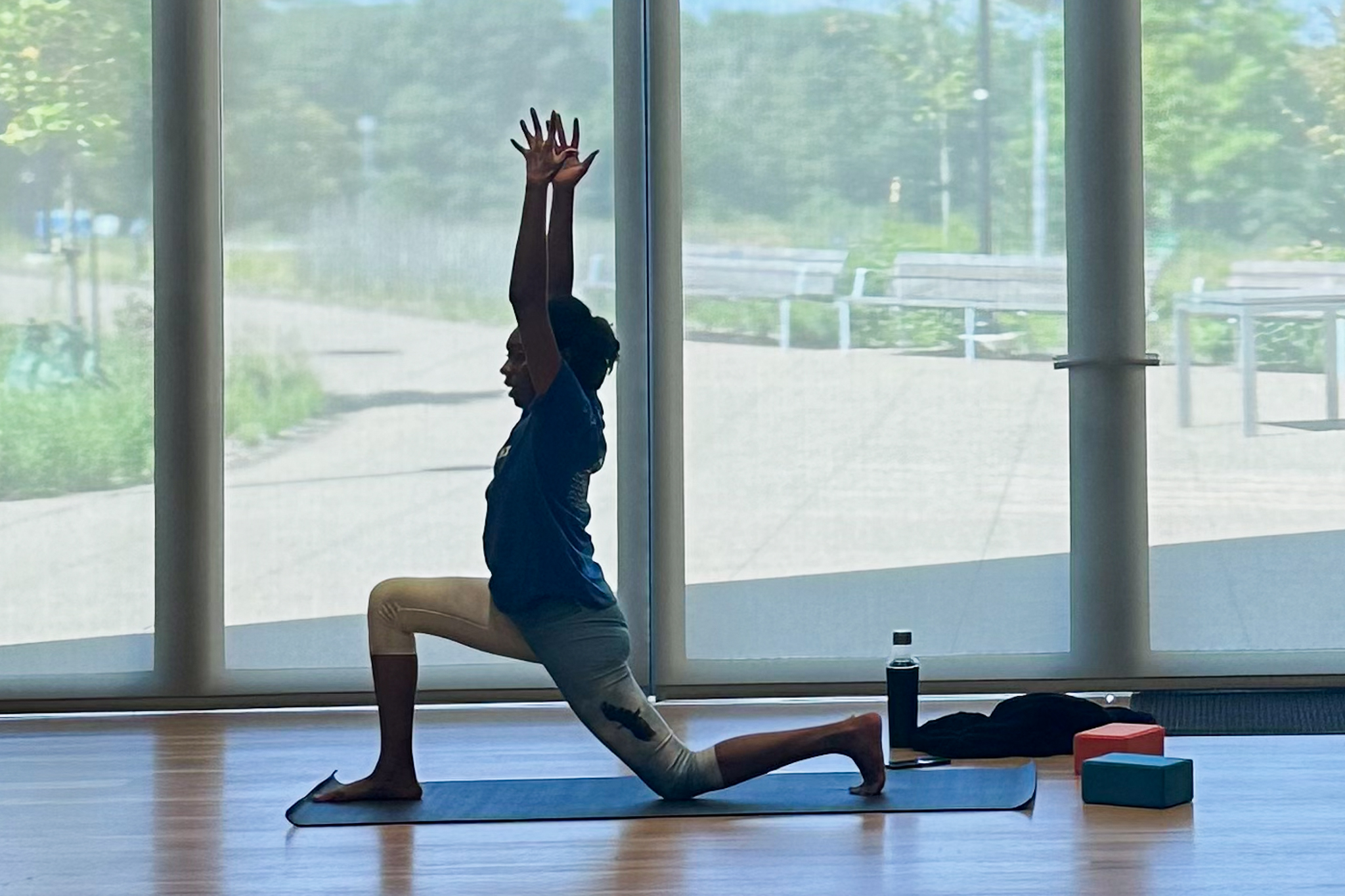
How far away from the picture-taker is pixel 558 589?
3.44m

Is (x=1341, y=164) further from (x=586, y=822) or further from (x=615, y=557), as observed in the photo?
(x=586, y=822)

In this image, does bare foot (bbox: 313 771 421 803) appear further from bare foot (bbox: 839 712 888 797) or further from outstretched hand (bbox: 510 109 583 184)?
outstretched hand (bbox: 510 109 583 184)

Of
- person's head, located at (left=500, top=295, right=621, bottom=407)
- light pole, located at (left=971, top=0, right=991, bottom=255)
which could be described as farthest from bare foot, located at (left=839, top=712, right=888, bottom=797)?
light pole, located at (left=971, top=0, right=991, bottom=255)

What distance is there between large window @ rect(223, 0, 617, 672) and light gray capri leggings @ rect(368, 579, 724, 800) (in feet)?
4.77

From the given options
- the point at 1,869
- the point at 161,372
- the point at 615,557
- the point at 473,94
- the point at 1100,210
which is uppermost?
the point at 473,94

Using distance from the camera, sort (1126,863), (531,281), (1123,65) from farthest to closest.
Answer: (1123,65) → (531,281) → (1126,863)

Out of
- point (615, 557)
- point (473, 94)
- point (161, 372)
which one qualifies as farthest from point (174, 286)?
point (615, 557)

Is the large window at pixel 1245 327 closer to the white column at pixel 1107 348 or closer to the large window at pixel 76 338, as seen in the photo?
the white column at pixel 1107 348

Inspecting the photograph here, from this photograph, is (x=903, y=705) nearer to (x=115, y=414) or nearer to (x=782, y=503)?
(x=782, y=503)

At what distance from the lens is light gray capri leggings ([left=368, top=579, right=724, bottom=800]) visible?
345 centimetres

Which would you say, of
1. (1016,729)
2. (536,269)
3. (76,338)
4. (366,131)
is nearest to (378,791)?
(536,269)

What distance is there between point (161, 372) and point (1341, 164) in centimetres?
334

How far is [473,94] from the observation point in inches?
199

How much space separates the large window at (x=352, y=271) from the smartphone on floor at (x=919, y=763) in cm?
137
